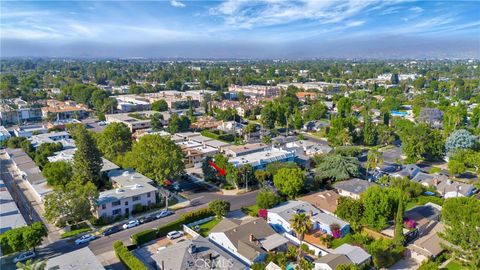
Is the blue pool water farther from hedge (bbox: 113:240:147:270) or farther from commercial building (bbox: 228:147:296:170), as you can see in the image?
hedge (bbox: 113:240:147:270)

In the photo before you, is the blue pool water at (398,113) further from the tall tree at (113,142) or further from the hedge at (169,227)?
the hedge at (169,227)

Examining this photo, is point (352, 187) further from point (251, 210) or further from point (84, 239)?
point (84, 239)

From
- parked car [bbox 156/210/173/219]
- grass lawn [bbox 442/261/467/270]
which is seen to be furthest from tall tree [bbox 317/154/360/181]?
parked car [bbox 156/210/173/219]

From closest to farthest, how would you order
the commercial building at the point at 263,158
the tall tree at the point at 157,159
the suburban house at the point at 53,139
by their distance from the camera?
the tall tree at the point at 157,159, the commercial building at the point at 263,158, the suburban house at the point at 53,139

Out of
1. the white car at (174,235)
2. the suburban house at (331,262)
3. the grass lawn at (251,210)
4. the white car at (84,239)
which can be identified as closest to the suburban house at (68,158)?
the white car at (84,239)

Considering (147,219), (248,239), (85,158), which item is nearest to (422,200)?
(248,239)

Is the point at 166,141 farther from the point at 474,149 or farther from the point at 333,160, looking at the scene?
the point at 474,149
